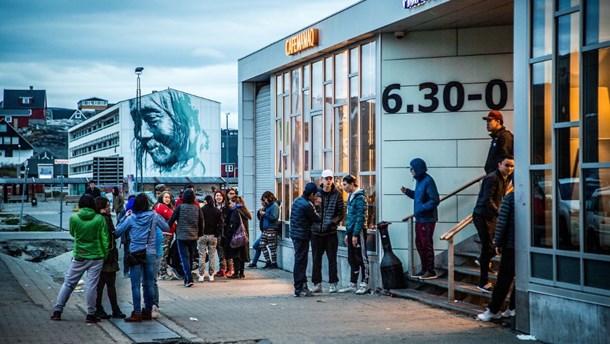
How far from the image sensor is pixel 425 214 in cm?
1498

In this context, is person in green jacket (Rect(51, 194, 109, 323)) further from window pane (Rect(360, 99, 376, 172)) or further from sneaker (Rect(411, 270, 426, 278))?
window pane (Rect(360, 99, 376, 172))

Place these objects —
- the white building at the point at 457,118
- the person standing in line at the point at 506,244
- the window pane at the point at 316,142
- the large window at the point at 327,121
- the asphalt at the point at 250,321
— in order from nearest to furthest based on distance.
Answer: the white building at the point at 457,118
the asphalt at the point at 250,321
the person standing in line at the point at 506,244
the large window at the point at 327,121
the window pane at the point at 316,142

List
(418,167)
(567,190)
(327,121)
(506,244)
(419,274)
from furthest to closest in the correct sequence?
(327,121), (419,274), (418,167), (506,244), (567,190)

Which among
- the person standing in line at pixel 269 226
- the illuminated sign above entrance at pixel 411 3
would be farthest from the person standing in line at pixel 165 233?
the illuminated sign above entrance at pixel 411 3

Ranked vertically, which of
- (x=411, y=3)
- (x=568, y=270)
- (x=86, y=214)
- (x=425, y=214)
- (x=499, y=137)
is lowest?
(x=568, y=270)

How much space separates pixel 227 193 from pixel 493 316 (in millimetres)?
9685

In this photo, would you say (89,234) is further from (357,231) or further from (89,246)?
(357,231)

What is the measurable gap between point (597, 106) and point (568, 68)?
27.5 inches

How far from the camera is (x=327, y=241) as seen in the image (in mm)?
16094

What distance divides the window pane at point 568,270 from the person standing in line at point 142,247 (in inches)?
199

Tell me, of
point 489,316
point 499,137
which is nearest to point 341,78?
point 499,137

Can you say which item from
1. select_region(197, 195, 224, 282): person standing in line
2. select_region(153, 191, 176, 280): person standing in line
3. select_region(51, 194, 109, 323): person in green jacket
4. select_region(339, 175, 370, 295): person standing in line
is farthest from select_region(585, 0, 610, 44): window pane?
select_region(153, 191, 176, 280): person standing in line

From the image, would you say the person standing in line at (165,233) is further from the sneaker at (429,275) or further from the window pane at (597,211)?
the window pane at (597,211)

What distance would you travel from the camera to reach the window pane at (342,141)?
18312mm
